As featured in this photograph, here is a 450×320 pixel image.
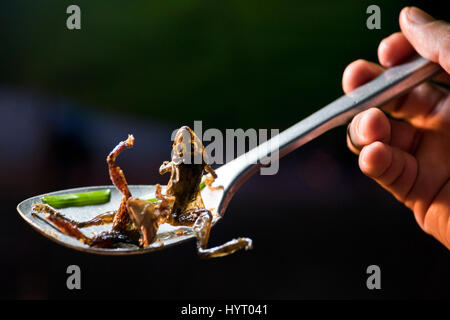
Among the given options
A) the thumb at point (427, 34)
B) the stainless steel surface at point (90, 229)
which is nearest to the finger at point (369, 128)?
the thumb at point (427, 34)

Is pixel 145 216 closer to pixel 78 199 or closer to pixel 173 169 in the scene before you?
pixel 173 169

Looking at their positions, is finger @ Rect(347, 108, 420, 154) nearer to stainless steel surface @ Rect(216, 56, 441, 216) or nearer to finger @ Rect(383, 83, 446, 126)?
stainless steel surface @ Rect(216, 56, 441, 216)

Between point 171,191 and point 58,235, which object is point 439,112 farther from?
point 58,235

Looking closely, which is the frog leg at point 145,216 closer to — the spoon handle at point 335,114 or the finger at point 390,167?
the spoon handle at point 335,114

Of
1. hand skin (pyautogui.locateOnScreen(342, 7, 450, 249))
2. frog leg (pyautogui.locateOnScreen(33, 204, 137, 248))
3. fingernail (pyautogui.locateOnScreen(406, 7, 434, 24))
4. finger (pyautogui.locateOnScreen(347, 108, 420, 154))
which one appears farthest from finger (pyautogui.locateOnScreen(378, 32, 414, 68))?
frog leg (pyautogui.locateOnScreen(33, 204, 137, 248))

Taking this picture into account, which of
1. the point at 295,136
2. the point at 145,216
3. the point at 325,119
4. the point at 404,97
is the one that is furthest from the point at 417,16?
Answer: the point at 145,216
